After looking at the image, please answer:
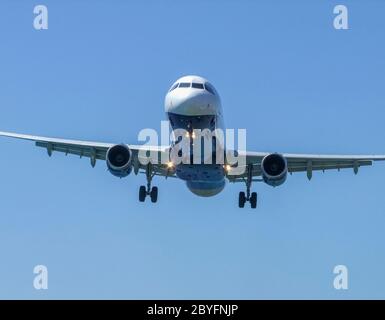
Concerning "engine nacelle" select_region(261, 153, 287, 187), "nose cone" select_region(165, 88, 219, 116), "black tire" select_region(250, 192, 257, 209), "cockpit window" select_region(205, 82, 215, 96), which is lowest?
"black tire" select_region(250, 192, 257, 209)

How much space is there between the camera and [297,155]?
132ft

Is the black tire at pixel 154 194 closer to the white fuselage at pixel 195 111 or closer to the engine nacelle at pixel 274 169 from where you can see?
the white fuselage at pixel 195 111

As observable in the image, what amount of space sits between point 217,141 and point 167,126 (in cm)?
243

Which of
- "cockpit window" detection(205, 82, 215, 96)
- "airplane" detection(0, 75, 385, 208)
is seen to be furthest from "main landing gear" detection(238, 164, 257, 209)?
"cockpit window" detection(205, 82, 215, 96)

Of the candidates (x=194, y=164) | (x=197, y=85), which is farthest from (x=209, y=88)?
(x=194, y=164)

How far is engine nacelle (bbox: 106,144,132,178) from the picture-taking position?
120 ft

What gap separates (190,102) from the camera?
3428cm

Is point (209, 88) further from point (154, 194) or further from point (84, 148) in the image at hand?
point (84, 148)

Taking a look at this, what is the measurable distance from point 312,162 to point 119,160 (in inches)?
413

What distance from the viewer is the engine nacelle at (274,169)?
37406mm

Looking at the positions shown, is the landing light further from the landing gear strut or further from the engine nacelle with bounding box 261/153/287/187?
the landing gear strut

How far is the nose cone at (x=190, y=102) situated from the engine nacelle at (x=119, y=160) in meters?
3.02
